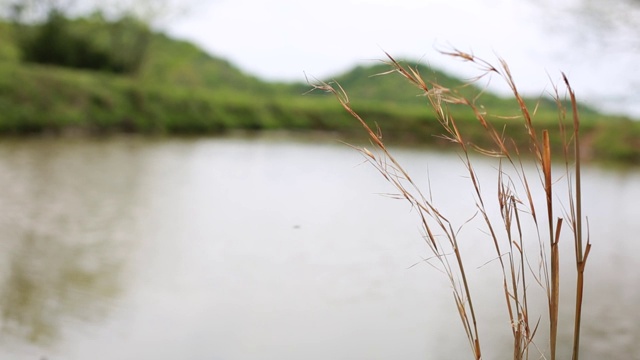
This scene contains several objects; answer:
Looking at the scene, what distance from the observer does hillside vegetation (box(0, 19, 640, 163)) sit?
7.67 metres

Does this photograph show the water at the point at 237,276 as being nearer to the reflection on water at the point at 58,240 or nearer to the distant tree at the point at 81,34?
the reflection on water at the point at 58,240

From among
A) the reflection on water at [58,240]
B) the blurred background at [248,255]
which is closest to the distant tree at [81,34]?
the blurred background at [248,255]

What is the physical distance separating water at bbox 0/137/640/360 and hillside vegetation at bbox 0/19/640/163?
2.14m

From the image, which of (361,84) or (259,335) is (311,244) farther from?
(361,84)

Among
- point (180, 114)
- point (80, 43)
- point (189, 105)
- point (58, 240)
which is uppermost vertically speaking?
point (80, 43)

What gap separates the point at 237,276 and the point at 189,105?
8.79 m

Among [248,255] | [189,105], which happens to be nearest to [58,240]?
[248,255]

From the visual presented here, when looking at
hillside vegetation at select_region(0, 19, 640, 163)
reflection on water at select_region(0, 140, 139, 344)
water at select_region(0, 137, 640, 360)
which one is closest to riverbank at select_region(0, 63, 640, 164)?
hillside vegetation at select_region(0, 19, 640, 163)

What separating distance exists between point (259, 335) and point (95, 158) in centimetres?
420

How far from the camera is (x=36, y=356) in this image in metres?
1.36

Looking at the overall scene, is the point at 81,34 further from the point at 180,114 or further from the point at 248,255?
the point at 248,255

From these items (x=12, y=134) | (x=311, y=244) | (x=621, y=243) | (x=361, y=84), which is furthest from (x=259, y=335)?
(x=361, y=84)

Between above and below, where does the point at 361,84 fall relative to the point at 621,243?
above

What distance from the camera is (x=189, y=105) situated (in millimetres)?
10641
